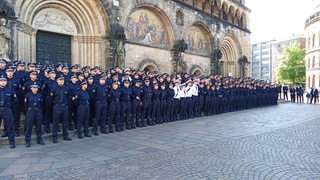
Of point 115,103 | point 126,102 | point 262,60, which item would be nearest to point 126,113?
point 126,102

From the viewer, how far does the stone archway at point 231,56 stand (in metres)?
28.1

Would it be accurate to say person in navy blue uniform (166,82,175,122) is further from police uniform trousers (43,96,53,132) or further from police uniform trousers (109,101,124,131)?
police uniform trousers (43,96,53,132)

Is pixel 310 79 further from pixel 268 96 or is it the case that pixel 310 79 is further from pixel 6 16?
pixel 6 16

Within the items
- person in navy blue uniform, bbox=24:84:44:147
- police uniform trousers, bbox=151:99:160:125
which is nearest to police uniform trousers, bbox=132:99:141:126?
police uniform trousers, bbox=151:99:160:125

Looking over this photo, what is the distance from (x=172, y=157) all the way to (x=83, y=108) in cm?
344

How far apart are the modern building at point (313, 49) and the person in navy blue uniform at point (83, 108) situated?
47.4m

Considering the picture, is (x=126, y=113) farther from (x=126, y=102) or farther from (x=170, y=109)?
(x=170, y=109)

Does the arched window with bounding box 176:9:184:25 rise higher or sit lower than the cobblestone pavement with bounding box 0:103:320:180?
higher

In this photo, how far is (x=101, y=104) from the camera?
9.05 m

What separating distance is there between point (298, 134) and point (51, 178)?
24.7ft

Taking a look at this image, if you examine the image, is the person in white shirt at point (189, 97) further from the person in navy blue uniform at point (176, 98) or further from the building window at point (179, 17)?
the building window at point (179, 17)

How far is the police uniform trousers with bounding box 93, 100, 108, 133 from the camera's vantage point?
8969 millimetres

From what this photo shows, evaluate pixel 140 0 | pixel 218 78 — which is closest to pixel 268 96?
pixel 218 78

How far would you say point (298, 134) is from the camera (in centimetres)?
919
